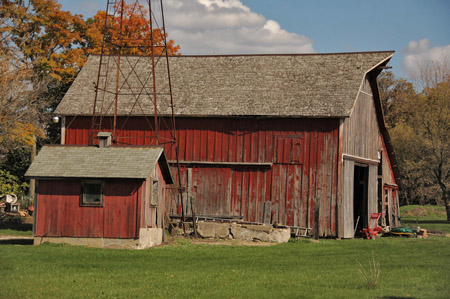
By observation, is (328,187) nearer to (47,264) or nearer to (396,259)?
(396,259)

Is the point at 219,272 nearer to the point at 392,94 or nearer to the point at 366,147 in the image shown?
the point at 366,147

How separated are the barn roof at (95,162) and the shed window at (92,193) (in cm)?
57

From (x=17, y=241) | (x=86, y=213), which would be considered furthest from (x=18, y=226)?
(x=86, y=213)

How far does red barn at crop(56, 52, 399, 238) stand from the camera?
3312 centimetres

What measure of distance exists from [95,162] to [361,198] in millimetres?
18946

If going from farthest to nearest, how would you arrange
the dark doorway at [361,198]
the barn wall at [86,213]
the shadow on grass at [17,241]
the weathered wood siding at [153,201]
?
the dark doorway at [361,198] < the shadow on grass at [17,241] < the weathered wood siding at [153,201] < the barn wall at [86,213]

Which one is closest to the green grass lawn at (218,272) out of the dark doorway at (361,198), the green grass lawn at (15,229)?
the green grass lawn at (15,229)

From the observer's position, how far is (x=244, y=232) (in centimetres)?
2980

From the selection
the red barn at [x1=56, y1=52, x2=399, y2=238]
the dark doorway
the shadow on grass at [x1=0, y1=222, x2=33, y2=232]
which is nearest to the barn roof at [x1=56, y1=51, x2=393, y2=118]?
the red barn at [x1=56, y1=52, x2=399, y2=238]

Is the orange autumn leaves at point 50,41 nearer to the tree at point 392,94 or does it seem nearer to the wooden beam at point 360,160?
the wooden beam at point 360,160

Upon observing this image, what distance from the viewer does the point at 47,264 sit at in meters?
20.2

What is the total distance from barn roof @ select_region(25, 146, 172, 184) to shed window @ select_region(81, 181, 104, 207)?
0.57 metres

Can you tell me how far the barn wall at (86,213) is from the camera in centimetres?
2586

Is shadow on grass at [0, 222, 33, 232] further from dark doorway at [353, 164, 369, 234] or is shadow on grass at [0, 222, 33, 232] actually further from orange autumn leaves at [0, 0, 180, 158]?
dark doorway at [353, 164, 369, 234]
